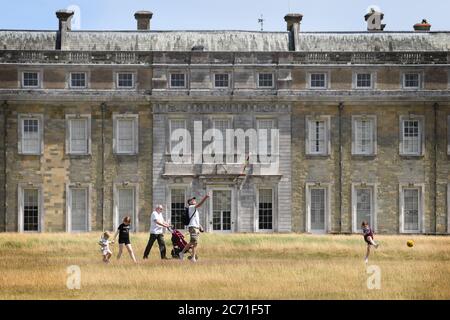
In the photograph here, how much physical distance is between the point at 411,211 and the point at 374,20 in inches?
419

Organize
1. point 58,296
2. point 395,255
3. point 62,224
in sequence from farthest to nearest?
point 62,224 < point 395,255 < point 58,296

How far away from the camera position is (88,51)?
5569 centimetres

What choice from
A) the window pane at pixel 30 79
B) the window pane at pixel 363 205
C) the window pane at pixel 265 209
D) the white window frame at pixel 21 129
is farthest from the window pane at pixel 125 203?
the window pane at pixel 363 205

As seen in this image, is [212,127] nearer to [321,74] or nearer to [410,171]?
[321,74]

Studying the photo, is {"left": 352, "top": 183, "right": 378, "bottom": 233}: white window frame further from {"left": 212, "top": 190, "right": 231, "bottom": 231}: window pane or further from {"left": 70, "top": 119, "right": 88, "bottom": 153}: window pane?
{"left": 70, "top": 119, "right": 88, "bottom": 153}: window pane

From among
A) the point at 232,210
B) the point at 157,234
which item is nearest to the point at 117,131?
the point at 232,210

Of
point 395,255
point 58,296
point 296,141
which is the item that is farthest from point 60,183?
point 58,296

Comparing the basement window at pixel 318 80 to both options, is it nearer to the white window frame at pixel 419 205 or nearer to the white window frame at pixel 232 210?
the white window frame at pixel 419 205

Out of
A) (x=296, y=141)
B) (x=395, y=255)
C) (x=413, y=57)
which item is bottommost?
(x=395, y=255)

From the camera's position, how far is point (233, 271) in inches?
1147

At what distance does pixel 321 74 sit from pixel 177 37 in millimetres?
7711

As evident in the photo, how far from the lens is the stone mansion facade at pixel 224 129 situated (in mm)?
55438

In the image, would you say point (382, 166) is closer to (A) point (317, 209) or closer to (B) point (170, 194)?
(A) point (317, 209)

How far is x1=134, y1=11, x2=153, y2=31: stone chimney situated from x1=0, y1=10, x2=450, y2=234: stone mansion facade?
12.6 ft
